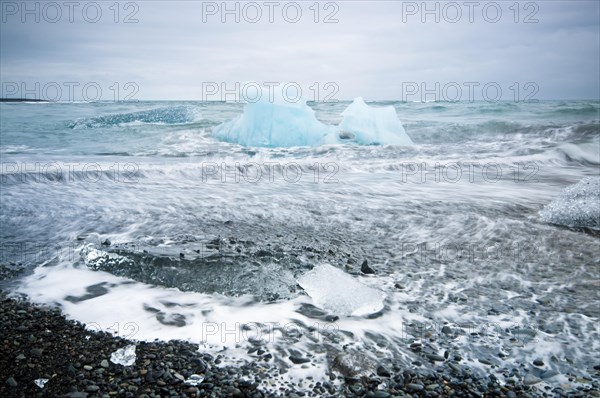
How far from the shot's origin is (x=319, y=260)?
141 inches

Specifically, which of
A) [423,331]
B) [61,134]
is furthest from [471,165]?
[61,134]

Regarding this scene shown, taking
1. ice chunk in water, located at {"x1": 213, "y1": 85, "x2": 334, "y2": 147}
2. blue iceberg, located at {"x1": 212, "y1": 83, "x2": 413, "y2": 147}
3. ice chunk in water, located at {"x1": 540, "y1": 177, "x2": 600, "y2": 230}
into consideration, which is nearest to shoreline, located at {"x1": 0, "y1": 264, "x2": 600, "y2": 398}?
ice chunk in water, located at {"x1": 540, "y1": 177, "x2": 600, "y2": 230}

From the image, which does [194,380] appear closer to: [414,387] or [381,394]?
[381,394]

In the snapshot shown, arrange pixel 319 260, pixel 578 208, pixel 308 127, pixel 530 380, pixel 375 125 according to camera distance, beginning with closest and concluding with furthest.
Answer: pixel 530 380 → pixel 319 260 → pixel 578 208 → pixel 375 125 → pixel 308 127

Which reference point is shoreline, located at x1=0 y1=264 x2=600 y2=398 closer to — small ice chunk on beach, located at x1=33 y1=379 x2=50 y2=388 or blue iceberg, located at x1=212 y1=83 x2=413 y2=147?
small ice chunk on beach, located at x1=33 y1=379 x2=50 y2=388

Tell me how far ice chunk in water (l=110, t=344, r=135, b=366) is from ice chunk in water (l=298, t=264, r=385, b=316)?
119 cm

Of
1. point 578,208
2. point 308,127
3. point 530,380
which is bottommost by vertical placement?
point 530,380

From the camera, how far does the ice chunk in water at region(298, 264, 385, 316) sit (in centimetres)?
274

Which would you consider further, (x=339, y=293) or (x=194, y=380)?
(x=339, y=293)

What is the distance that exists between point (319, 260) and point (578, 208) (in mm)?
3269

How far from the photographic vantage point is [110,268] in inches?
133

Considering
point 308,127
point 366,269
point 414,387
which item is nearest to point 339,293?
point 366,269

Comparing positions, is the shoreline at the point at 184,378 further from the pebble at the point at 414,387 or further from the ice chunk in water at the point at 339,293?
the ice chunk in water at the point at 339,293

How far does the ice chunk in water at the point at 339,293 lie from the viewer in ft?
8.98
